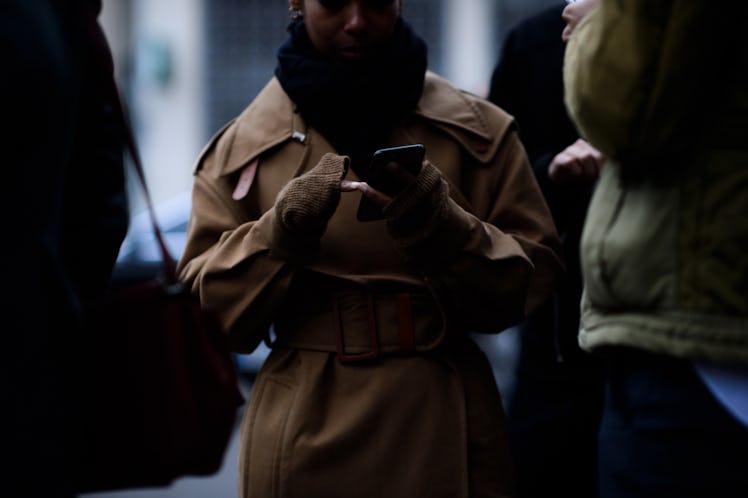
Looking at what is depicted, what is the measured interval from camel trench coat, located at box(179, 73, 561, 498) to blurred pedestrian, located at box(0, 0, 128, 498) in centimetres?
92

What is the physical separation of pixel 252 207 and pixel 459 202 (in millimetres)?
547

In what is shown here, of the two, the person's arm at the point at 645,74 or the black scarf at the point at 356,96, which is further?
the black scarf at the point at 356,96

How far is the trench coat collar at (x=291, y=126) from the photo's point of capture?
115 inches

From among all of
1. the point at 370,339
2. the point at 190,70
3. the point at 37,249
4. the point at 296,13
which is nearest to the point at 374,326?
the point at 370,339

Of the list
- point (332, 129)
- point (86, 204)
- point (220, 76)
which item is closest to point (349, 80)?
point (332, 129)

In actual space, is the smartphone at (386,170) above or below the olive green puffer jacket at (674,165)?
below

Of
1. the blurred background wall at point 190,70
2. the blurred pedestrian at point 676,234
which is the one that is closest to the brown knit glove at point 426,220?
the blurred pedestrian at point 676,234

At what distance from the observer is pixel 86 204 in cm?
198

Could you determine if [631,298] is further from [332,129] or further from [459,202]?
[332,129]

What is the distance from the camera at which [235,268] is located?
277 cm

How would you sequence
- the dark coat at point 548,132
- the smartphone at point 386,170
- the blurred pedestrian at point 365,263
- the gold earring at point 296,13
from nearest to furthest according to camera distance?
1. the smartphone at point 386,170
2. the blurred pedestrian at point 365,263
3. the gold earring at point 296,13
4. the dark coat at point 548,132

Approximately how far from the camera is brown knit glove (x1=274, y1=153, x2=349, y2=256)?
255 centimetres

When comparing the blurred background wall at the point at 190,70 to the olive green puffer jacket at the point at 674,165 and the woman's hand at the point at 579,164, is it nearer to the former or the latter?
the woman's hand at the point at 579,164

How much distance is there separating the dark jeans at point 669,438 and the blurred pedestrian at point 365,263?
2.55ft
